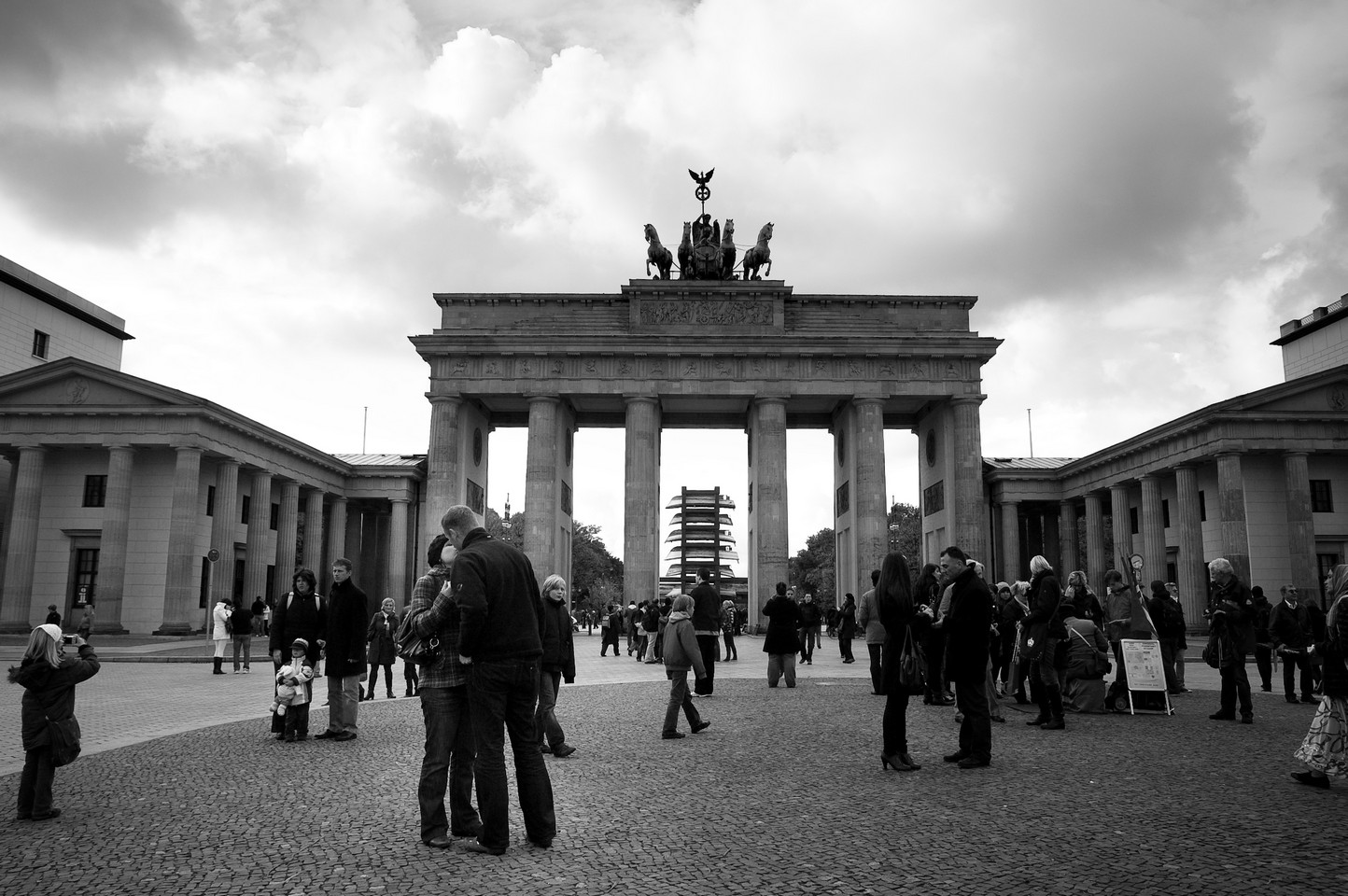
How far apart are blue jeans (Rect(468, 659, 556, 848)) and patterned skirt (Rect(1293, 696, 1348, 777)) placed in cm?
660

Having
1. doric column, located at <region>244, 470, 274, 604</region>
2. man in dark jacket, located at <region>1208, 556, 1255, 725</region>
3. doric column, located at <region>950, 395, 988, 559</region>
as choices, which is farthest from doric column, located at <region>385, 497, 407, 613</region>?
man in dark jacket, located at <region>1208, 556, 1255, 725</region>

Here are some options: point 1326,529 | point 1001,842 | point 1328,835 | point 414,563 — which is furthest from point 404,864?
point 414,563

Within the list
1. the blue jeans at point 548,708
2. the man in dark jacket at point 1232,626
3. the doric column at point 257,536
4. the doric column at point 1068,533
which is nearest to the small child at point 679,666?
the blue jeans at point 548,708

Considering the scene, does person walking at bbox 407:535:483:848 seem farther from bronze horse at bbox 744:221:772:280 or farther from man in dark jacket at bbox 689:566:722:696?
bronze horse at bbox 744:221:772:280

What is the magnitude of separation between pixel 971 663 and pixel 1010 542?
44.8 m

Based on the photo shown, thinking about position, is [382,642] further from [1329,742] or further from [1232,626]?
[1329,742]

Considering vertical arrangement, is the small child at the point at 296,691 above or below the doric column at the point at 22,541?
below

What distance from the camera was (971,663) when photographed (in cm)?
947

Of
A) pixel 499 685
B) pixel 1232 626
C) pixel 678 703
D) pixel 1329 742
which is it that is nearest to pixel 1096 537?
pixel 1232 626

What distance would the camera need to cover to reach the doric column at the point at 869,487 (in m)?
47.2

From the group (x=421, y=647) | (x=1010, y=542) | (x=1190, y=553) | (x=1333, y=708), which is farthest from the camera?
(x=1010, y=542)

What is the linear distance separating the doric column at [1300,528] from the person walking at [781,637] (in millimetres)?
27579

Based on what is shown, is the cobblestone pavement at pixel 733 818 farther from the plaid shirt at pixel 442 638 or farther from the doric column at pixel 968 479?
the doric column at pixel 968 479

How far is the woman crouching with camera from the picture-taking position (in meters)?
7.21
